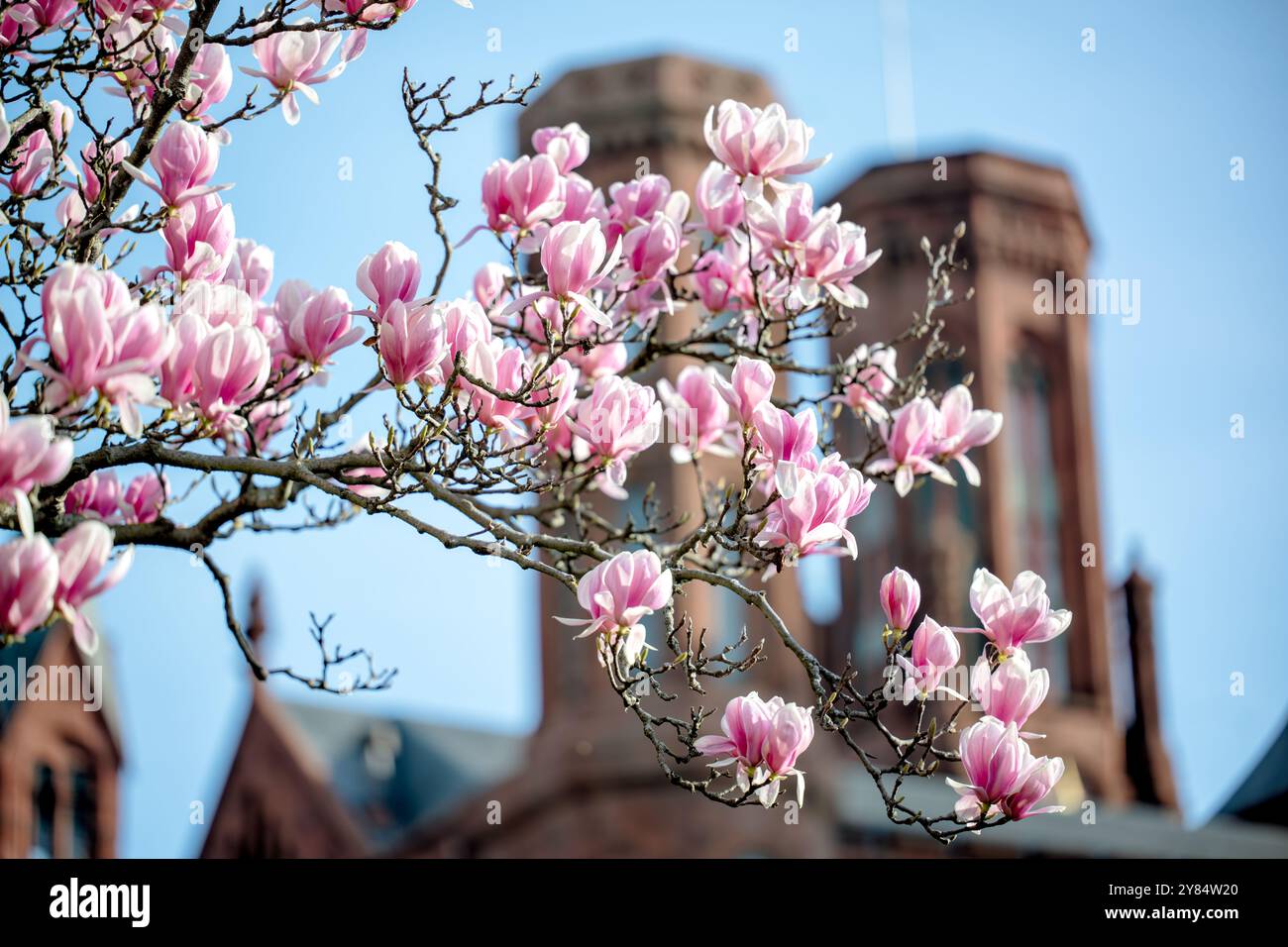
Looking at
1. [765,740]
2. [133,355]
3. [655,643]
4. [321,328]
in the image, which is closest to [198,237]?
[321,328]

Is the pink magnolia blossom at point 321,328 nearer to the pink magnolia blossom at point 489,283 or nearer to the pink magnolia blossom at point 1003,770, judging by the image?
the pink magnolia blossom at point 489,283

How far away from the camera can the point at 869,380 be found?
19.1 feet

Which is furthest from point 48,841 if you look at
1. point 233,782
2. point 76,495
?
point 76,495

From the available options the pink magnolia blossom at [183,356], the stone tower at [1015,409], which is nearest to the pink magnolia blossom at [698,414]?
the pink magnolia blossom at [183,356]

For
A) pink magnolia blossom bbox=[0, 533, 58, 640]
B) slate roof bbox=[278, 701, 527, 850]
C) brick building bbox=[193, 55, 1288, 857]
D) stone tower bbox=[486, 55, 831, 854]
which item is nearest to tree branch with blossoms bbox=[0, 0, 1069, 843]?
pink magnolia blossom bbox=[0, 533, 58, 640]

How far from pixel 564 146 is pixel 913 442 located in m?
1.22

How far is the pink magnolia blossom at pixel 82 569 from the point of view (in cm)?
369

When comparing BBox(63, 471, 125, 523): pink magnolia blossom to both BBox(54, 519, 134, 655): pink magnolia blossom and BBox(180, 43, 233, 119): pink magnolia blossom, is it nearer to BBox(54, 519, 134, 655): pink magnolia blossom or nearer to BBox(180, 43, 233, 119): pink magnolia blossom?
BBox(180, 43, 233, 119): pink magnolia blossom

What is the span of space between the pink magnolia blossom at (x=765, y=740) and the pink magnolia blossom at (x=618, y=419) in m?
0.69

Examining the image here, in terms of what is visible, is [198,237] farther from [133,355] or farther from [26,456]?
[26,456]

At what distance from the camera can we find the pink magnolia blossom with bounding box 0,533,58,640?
3623 mm

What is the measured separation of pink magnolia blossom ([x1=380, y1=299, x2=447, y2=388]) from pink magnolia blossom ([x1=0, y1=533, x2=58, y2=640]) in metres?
1.01

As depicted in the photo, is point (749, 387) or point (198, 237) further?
point (198, 237)
